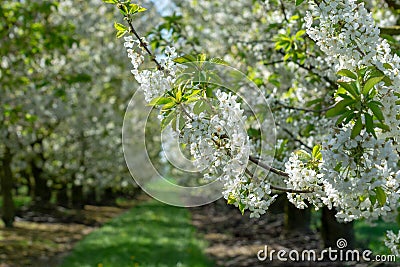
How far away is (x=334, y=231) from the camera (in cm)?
840

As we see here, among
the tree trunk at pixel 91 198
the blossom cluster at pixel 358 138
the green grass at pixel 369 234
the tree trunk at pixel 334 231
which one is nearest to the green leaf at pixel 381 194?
the blossom cluster at pixel 358 138

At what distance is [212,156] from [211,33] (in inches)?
312

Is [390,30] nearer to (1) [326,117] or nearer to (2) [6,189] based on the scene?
(1) [326,117]

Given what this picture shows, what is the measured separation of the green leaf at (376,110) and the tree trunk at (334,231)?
6.32 meters

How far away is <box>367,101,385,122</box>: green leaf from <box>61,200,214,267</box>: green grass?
21.2 feet

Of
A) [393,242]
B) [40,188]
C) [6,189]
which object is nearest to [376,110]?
[393,242]

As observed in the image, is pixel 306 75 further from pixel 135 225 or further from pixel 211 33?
pixel 135 225

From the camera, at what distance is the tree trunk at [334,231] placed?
8.28m

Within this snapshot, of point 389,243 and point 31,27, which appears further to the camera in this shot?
point 31,27

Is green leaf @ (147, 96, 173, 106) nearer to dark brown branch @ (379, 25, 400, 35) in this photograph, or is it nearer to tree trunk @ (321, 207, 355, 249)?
dark brown branch @ (379, 25, 400, 35)

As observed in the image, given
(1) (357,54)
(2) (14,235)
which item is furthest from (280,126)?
(2) (14,235)

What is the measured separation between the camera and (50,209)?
17.8m

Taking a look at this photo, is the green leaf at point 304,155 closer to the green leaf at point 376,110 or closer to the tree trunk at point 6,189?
the green leaf at point 376,110

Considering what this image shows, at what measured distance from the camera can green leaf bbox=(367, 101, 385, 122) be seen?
80.3 inches
